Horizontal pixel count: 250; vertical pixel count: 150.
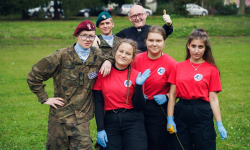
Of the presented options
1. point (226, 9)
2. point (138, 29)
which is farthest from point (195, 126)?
point (226, 9)

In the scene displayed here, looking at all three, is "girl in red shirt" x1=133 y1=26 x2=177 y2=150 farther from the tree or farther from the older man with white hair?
the tree

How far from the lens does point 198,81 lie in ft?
13.3

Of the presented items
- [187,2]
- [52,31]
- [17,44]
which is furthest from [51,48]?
[187,2]

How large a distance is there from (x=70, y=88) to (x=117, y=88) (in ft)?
2.11

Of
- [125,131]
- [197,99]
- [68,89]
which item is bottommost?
[125,131]

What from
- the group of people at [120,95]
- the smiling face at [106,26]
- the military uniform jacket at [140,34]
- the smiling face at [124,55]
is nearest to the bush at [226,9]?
the military uniform jacket at [140,34]

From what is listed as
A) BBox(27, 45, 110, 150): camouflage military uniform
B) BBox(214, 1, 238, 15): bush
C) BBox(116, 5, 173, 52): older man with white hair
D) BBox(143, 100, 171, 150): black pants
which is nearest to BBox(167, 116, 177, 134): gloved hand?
BBox(143, 100, 171, 150): black pants

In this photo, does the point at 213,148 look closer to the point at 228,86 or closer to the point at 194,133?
the point at 194,133

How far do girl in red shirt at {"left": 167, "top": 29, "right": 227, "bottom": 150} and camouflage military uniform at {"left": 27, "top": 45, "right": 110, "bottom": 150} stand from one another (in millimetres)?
1169

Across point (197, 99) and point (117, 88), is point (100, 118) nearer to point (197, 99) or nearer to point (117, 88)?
point (117, 88)

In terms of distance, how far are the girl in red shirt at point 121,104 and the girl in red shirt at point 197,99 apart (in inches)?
19.8

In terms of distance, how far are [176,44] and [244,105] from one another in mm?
12827

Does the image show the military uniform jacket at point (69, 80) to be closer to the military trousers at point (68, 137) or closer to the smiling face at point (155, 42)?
the military trousers at point (68, 137)

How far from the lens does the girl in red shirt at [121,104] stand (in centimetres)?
398
